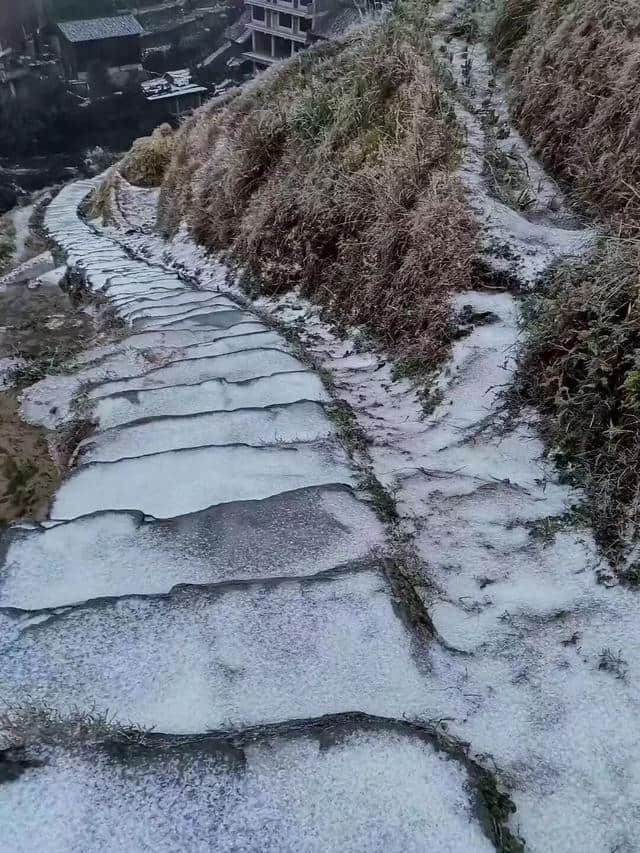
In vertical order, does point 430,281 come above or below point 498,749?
above

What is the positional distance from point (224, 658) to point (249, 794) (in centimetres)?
68

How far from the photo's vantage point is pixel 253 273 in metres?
8.55

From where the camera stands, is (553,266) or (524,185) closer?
(553,266)

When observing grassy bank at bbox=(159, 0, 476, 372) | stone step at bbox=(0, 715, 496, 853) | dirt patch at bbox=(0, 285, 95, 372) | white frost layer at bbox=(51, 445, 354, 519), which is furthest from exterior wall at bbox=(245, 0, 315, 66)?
stone step at bbox=(0, 715, 496, 853)

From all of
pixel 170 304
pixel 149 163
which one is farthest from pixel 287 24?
pixel 170 304

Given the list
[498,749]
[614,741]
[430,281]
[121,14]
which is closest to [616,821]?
[614,741]

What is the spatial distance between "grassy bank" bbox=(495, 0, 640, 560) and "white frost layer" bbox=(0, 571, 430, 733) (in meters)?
1.61

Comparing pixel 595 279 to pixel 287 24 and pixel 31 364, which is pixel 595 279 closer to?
pixel 31 364

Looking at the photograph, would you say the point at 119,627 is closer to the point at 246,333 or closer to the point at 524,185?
the point at 246,333

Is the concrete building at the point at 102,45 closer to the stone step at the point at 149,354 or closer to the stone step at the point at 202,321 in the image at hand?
the stone step at the point at 202,321

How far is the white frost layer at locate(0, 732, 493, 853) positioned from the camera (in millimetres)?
2215

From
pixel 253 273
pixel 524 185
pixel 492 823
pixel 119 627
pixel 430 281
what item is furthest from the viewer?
pixel 253 273

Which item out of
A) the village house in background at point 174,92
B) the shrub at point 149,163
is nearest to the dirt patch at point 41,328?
the shrub at point 149,163

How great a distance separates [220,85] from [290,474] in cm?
3088
